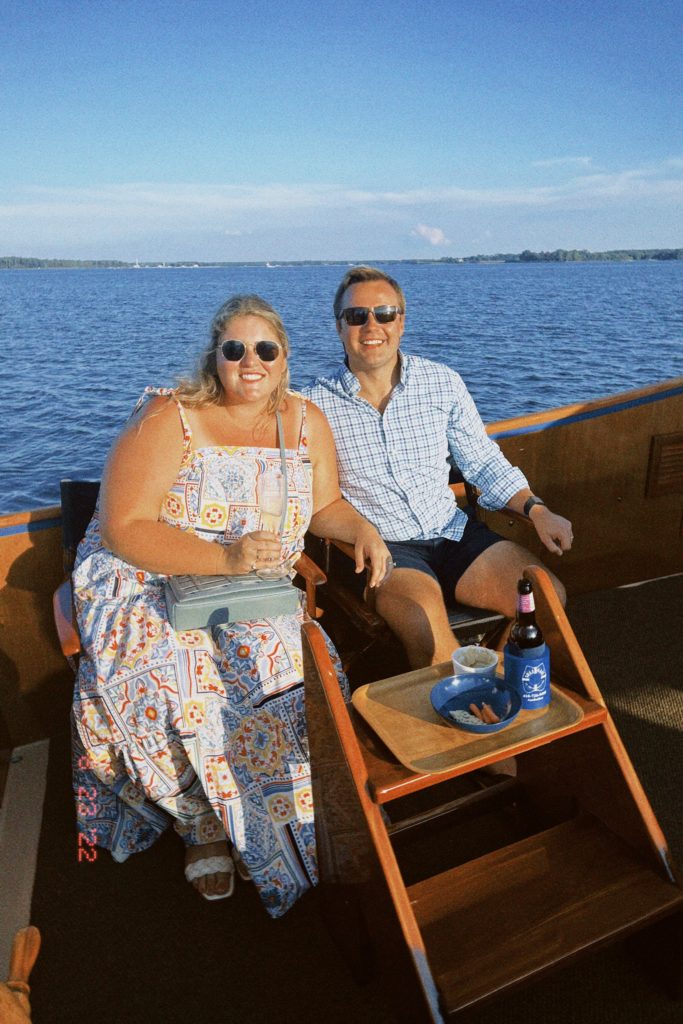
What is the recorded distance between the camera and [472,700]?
61.6 inches

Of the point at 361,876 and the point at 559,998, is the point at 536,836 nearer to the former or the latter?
the point at 559,998

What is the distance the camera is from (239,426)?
225 centimetres

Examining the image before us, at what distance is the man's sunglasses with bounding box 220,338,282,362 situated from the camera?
212 cm

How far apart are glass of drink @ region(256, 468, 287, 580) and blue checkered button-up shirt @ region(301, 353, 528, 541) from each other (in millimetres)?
479

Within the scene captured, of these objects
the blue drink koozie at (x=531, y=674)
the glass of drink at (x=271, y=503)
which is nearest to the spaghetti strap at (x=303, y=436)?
the glass of drink at (x=271, y=503)

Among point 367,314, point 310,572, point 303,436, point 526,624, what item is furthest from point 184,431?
point 526,624

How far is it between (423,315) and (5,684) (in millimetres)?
39401

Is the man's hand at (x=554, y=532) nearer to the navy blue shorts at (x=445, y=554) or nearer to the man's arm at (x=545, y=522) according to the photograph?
the man's arm at (x=545, y=522)

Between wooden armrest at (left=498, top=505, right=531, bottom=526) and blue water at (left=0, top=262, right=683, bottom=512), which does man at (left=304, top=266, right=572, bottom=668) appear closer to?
wooden armrest at (left=498, top=505, right=531, bottom=526)

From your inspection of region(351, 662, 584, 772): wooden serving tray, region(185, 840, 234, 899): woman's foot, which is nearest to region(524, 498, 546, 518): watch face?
region(351, 662, 584, 772): wooden serving tray

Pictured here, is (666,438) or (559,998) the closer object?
(559,998)

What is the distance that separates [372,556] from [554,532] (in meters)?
0.63

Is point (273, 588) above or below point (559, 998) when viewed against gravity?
above

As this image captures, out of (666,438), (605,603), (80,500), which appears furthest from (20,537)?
(666,438)
